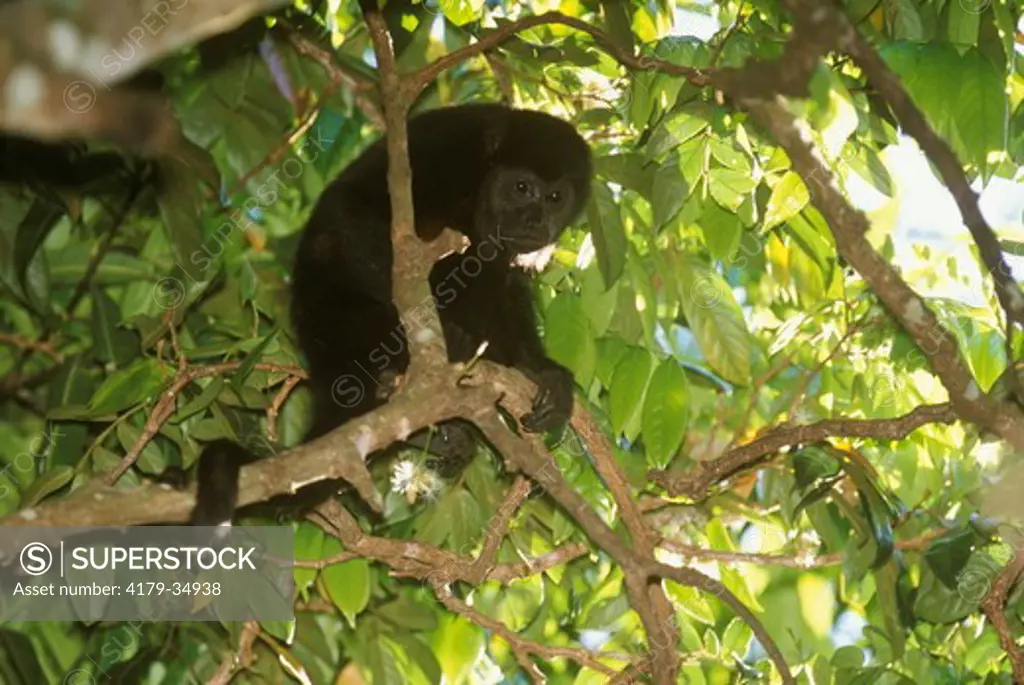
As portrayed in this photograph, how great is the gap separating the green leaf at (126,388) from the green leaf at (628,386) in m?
1.03

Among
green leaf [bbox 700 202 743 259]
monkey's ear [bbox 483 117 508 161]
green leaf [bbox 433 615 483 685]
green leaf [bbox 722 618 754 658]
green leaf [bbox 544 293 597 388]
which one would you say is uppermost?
monkey's ear [bbox 483 117 508 161]

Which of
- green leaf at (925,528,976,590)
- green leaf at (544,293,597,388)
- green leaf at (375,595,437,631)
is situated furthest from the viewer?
green leaf at (375,595,437,631)

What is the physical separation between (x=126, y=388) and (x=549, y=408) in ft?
3.30

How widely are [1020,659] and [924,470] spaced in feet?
2.70

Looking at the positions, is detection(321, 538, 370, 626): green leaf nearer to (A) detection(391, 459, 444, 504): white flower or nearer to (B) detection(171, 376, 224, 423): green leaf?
(A) detection(391, 459, 444, 504): white flower

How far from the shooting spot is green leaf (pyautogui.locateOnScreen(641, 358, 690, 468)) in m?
2.84

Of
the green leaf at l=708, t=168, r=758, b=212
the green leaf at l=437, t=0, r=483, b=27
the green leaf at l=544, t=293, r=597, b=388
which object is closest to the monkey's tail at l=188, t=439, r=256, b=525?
the green leaf at l=544, t=293, r=597, b=388

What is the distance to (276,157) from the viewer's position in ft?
12.0

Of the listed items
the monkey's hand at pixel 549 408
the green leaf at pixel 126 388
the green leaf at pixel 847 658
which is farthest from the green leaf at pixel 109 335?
the green leaf at pixel 847 658

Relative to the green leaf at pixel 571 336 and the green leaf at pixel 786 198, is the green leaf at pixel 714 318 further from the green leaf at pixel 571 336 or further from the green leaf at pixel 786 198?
the green leaf at pixel 786 198

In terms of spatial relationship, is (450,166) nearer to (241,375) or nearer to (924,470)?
(241,375)

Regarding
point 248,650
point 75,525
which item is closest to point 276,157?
point 248,650

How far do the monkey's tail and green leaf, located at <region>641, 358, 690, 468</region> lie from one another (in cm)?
90

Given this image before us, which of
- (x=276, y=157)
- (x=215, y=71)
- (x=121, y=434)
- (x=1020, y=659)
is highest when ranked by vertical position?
(x=215, y=71)
